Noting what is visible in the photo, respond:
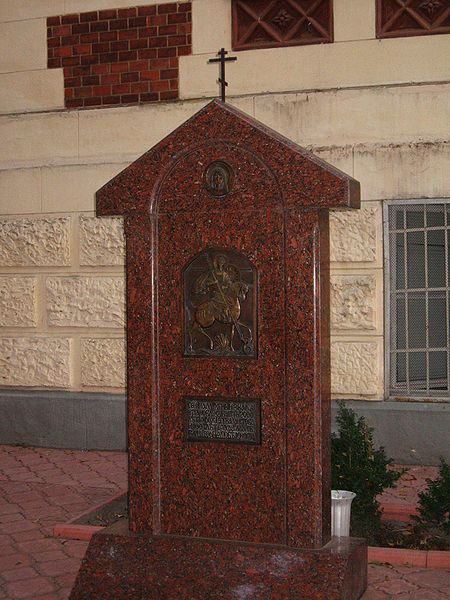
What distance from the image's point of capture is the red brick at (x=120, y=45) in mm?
8891

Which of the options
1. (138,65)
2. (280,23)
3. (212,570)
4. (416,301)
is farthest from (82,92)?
(212,570)

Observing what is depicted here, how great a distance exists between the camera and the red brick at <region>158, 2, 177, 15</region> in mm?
8773

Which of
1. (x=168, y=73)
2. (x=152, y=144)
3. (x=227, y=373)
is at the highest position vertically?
(x=168, y=73)

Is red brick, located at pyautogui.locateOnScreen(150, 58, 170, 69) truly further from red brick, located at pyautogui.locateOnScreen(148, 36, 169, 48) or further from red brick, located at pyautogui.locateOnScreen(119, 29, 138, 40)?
red brick, located at pyautogui.locateOnScreen(119, 29, 138, 40)

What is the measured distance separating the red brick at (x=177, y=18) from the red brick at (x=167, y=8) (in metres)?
0.06

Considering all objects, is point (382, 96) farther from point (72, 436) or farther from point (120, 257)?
point (72, 436)

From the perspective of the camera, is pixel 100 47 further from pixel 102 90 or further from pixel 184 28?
pixel 184 28

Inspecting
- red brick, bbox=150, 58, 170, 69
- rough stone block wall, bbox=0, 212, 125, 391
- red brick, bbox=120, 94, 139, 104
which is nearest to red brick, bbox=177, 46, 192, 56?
red brick, bbox=150, 58, 170, 69

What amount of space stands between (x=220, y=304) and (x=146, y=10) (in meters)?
4.97

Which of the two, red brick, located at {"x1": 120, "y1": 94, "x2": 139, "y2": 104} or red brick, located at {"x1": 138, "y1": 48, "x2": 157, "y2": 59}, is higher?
red brick, located at {"x1": 138, "y1": 48, "x2": 157, "y2": 59}

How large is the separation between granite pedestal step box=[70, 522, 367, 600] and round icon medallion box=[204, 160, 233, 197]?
1.66 meters

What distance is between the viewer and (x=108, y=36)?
8.96 m

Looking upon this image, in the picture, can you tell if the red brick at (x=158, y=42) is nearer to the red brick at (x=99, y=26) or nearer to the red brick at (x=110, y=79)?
the red brick at (x=110, y=79)

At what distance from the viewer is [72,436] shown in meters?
8.95
